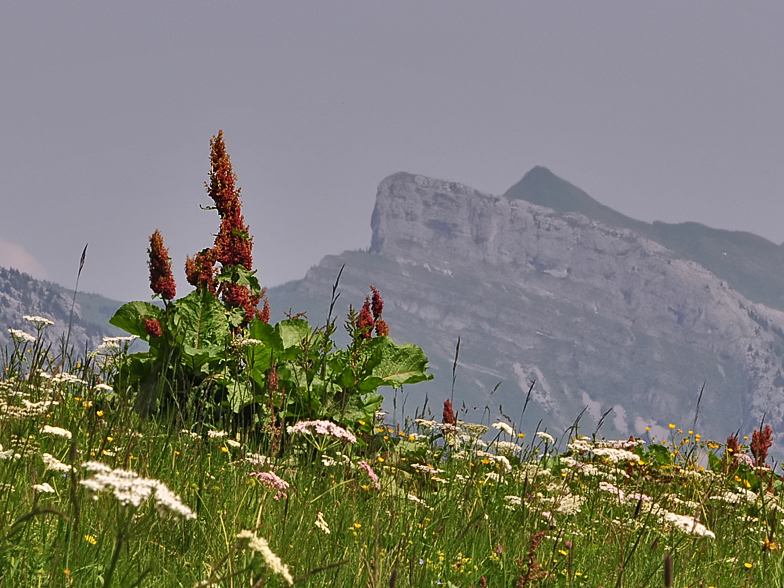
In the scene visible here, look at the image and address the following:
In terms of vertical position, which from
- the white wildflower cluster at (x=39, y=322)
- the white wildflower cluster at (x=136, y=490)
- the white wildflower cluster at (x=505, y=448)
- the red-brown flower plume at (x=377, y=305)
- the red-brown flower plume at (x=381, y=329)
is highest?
the red-brown flower plume at (x=377, y=305)

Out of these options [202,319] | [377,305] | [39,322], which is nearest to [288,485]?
[202,319]

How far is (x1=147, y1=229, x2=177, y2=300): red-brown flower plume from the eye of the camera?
691 cm

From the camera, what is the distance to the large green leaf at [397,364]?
7.51 metres

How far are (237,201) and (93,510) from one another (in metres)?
4.60

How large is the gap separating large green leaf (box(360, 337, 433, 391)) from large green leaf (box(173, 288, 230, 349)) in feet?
5.29

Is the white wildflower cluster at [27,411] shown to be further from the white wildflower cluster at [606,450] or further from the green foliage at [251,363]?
the white wildflower cluster at [606,450]

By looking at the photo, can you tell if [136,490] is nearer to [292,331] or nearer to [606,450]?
[606,450]

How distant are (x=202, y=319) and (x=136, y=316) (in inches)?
36.3

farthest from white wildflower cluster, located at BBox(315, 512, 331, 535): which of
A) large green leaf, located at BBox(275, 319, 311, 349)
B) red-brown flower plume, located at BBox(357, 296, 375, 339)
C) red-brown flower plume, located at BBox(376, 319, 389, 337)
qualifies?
red-brown flower plume, located at BBox(376, 319, 389, 337)

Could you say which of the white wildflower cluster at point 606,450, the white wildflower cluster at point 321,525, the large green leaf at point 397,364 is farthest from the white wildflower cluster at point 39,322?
the white wildflower cluster at point 606,450

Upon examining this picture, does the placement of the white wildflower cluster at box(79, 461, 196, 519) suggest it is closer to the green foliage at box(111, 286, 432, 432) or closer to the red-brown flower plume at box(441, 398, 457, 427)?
the green foliage at box(111, 286, 432, 432)

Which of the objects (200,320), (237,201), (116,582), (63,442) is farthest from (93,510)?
(237,201)

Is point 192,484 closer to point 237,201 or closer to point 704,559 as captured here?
Answer: point 704,559

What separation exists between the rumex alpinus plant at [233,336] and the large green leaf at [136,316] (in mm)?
11
